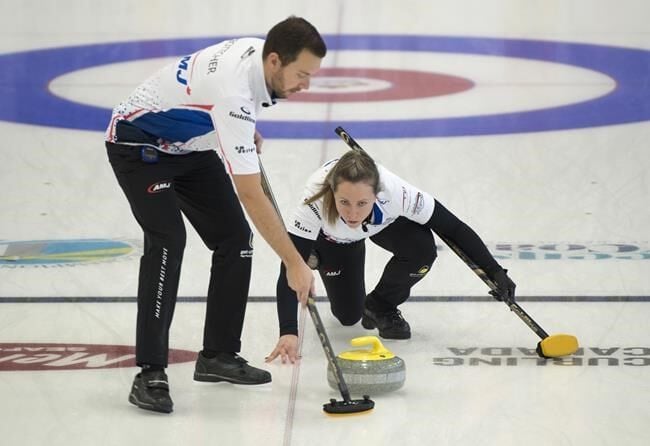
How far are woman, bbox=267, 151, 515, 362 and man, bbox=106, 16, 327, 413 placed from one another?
232mm

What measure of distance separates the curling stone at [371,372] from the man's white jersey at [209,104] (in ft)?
2.60

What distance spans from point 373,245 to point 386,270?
97 cm

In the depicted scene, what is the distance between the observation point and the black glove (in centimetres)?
451

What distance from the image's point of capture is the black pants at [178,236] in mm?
4066

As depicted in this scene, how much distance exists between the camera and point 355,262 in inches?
189

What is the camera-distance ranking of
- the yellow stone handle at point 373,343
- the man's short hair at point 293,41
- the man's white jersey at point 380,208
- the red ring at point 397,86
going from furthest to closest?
the red ring at point 397,86 < the man's white jersey at point 380,208 < the yellow stone handle at point 373,343 < the man's short hair at point 293,41

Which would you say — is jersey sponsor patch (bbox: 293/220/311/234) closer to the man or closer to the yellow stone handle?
the man

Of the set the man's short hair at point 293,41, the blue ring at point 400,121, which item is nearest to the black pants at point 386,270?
the man's short hair at point 293,41

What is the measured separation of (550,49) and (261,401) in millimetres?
5317

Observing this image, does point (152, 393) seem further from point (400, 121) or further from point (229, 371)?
point (400, 121)

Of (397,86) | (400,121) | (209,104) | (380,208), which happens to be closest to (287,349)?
(380,208)

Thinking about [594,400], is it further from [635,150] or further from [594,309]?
[635,150]

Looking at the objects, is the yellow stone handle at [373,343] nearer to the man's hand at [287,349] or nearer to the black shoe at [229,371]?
the man's hand at [287,349]

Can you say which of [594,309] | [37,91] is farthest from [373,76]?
[594,309]
